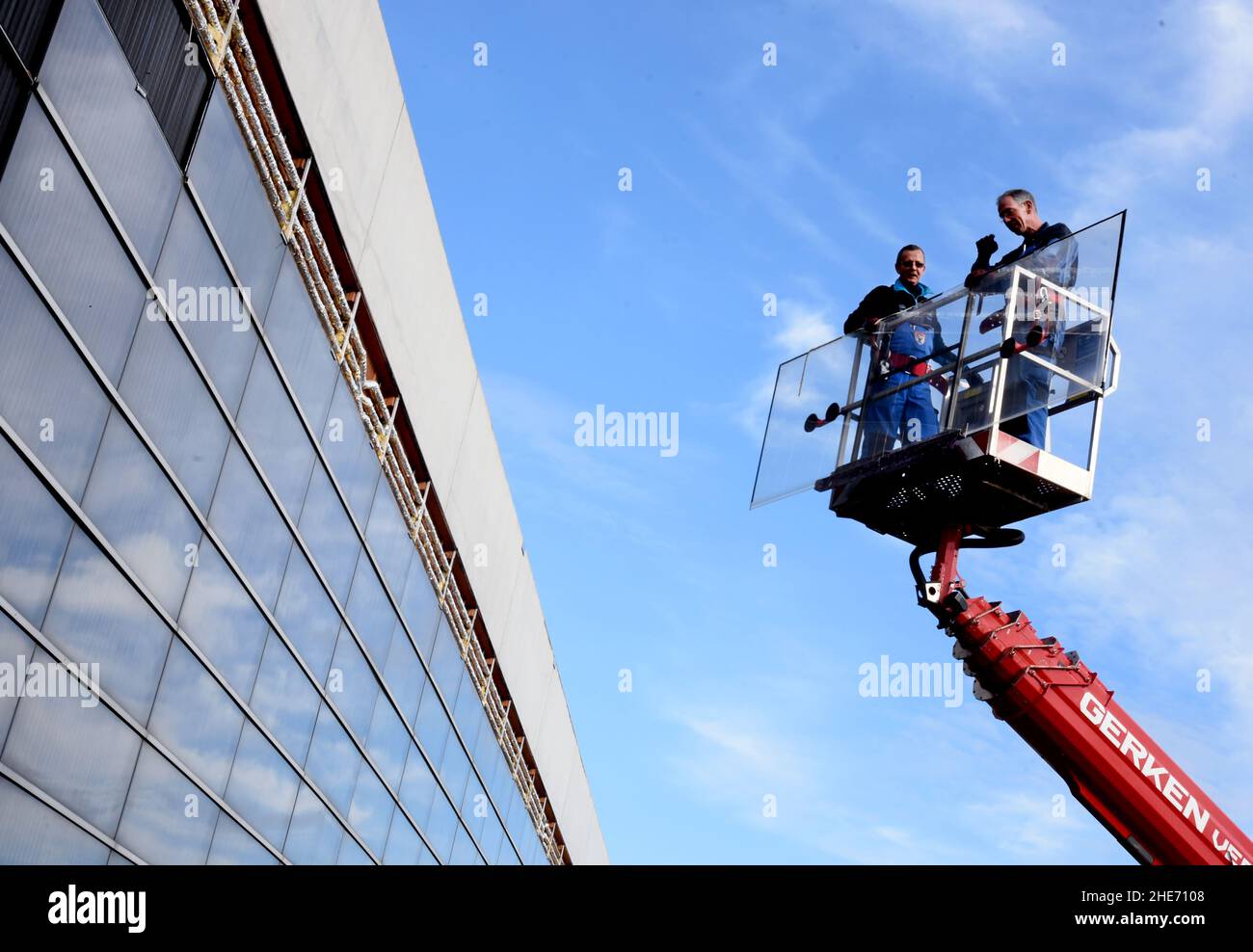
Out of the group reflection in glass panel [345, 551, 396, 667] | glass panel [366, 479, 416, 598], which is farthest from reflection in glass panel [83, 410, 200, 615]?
glass panel [366, 479, 416, 598]

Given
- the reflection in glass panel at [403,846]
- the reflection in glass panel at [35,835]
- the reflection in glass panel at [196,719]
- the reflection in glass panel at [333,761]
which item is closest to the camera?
the reflection in glass panel at [35,835]

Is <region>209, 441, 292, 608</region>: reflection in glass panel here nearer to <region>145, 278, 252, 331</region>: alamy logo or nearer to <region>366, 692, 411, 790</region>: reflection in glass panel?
<region>145, 278, 252, 331</region>: alamy logo

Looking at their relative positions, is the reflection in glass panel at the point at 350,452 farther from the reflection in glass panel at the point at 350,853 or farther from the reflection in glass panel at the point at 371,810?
the reflection in glass panel at the point at 350,853

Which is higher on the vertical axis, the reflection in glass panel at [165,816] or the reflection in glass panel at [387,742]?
the reflection in glass panel at [387,742]

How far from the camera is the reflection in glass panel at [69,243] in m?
8.91

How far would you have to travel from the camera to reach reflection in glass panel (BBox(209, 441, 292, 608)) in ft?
41.8

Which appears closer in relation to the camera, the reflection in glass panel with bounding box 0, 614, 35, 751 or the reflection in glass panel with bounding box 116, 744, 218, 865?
the reflection in glass panel with bounding box 0, 614, 35, 751

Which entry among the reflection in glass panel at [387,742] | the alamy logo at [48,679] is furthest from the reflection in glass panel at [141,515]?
the reflection in glass panel at [387,742]

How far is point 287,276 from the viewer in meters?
14.0

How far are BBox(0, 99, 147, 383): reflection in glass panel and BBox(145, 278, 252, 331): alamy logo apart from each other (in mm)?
282
